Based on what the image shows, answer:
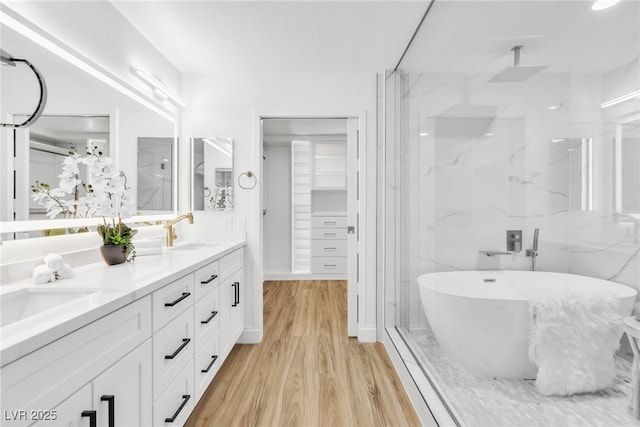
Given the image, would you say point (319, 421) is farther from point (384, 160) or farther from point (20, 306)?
point (384, 160)

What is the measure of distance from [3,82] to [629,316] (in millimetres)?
2200

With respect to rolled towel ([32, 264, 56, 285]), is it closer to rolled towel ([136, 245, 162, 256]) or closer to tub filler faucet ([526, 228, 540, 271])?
rolled towel ([136, 245, 162, 256])

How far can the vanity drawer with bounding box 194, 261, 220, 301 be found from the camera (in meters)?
1.69

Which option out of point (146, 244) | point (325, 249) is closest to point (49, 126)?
point (146, 244)

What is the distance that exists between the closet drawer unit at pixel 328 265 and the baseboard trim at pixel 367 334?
2.32 metres

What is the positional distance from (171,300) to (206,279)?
446 mm

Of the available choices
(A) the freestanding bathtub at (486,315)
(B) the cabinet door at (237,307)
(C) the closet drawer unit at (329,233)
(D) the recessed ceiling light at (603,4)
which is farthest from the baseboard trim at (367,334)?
(D) the recessed ceiling light at (603,4)

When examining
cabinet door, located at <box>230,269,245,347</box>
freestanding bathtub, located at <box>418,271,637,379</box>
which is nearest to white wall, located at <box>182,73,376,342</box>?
cabinet door, located at <box>230,269,245,347</box>

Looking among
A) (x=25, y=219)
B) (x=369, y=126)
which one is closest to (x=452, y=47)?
(x=369, y=126)

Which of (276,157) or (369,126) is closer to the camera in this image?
Result: (369,126)

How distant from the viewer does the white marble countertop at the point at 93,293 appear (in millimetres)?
717

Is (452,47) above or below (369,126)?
above

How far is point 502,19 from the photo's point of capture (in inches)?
48.9

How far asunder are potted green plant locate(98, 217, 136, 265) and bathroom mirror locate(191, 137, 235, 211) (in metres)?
1.11
